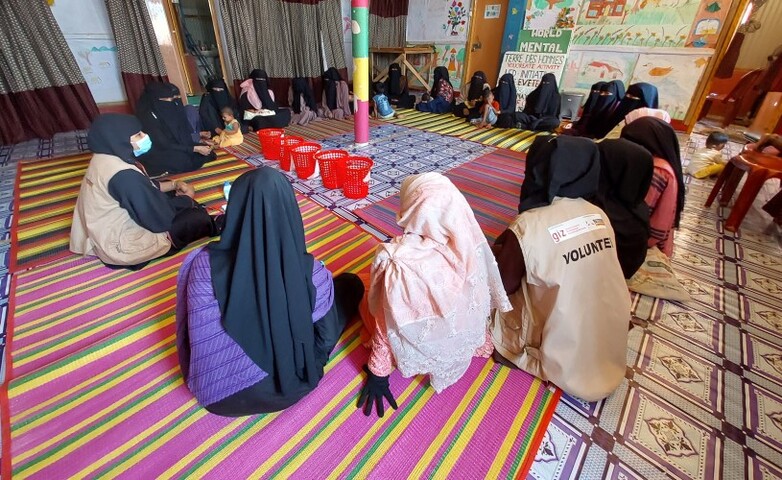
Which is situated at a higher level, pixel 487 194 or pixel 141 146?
pixel 141 146

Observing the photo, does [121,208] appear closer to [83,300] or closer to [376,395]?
[83,300]

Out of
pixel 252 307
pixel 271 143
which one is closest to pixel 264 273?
pixel 252 307

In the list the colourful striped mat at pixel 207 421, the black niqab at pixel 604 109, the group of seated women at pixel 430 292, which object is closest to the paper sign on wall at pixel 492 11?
the black niqab at pixel 604 109

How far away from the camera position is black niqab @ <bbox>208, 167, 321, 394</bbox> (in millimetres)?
966

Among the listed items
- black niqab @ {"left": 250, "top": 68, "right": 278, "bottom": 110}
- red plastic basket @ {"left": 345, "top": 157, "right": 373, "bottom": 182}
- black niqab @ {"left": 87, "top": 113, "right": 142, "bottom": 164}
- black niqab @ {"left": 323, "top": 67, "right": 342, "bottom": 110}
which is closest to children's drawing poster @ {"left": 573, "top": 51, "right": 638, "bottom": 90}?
black niqab @ {"left": 323, "top": 67, "right": 342, "bottom": 110}

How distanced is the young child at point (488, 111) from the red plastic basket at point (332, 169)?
9.93 ft

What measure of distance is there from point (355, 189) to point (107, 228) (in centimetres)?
163

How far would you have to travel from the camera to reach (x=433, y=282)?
3.50 feet

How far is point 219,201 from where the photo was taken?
2789 mm

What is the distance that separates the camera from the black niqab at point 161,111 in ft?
9.82

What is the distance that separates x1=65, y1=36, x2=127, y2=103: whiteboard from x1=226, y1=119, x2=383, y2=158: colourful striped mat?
1751 millimetres

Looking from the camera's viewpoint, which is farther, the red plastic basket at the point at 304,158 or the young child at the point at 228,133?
the young child at the point at 228,133

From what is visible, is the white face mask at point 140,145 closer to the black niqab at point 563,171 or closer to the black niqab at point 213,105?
the black niqab at point 563,171

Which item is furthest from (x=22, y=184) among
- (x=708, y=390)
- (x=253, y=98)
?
(x=708, y=390)
